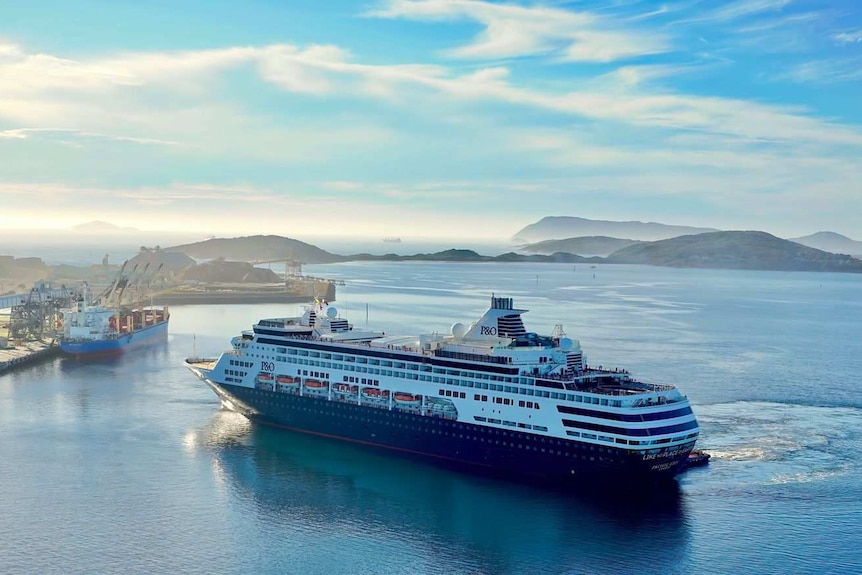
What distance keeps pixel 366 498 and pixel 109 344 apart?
3366cm

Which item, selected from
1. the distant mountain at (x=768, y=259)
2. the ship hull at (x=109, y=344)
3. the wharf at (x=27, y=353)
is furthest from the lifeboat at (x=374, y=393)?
the distant mountain at (x=768, y=259)

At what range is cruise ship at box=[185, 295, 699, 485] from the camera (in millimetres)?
26078

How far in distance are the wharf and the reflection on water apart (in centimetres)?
2394

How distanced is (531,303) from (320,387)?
61.4 meters

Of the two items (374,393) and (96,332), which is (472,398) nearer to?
(374,393)

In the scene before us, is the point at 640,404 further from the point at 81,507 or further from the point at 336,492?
the point at 81,507

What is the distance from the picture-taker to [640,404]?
26172 millimetres

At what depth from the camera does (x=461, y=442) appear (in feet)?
94.9

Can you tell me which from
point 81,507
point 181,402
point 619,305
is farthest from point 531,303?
point 81,507

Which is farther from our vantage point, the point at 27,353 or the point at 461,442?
the point at 27,353

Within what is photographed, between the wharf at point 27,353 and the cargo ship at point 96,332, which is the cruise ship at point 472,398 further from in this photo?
the cargo ship at point 96,332

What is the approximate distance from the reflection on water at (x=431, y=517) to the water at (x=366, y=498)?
68mm

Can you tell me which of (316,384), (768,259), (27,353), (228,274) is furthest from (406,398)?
(768,259)

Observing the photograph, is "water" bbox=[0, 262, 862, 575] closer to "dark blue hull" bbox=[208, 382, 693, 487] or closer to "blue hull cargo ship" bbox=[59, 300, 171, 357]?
"dark blue hull" bbox=[208, 382, 693, 487]
